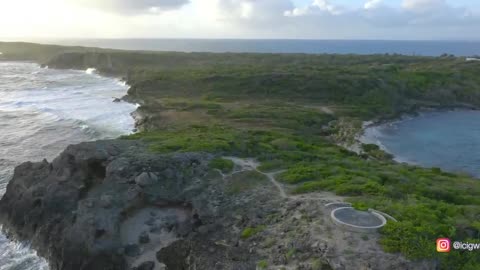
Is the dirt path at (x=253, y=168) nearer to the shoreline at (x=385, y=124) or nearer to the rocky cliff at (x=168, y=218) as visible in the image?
the rocky cliff at (x=168, y=218)

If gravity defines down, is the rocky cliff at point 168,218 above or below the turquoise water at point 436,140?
above

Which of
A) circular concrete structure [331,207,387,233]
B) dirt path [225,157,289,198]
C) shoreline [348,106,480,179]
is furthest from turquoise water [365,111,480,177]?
circular concrete structure [331,207,387,233]

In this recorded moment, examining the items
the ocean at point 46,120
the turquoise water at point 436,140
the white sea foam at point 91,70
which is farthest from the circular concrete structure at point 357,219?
the white sea foam at point 91,70

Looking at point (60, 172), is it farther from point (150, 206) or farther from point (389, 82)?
point (389, 82)

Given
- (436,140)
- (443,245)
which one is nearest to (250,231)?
(443,245)

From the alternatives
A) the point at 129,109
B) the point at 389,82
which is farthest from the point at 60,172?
the point at 389,82

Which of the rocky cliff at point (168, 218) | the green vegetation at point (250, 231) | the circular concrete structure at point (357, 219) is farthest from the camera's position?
the green vegetation at point (250, 231)
